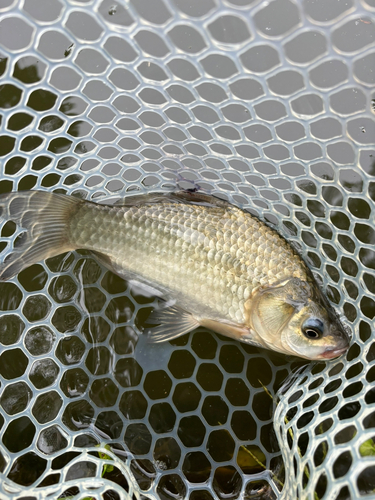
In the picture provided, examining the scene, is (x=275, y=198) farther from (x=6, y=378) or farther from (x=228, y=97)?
(x=6, y=378)

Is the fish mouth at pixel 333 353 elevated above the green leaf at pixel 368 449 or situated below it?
below

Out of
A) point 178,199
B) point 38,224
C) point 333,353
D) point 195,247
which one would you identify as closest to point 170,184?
point 178,199

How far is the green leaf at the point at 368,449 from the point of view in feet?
4.80

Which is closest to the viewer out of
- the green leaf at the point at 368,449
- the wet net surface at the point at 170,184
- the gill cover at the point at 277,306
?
the green leaf at the point at 368,449

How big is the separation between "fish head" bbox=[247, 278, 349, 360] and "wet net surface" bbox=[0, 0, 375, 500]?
0.11 m

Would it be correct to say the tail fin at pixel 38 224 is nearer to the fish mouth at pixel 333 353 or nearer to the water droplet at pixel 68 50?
the water droplet at pixel 68 50

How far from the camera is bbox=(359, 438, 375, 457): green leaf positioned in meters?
1.46

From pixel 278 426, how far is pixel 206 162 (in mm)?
1362

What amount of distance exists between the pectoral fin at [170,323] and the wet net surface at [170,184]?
10 cm

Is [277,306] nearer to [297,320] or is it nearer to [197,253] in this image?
[297,320]

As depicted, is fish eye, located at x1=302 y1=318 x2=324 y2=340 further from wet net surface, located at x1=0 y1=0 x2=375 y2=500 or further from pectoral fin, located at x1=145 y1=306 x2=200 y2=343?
pectoral fin, located at x1=145 y1=306 x2=200 y2=343

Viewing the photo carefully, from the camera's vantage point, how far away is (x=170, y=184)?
235 cm

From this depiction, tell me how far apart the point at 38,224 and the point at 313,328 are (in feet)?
4.33

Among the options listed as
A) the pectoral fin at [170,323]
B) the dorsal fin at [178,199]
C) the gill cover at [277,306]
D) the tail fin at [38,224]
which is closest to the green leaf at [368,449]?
the gill cover at [277,306]
